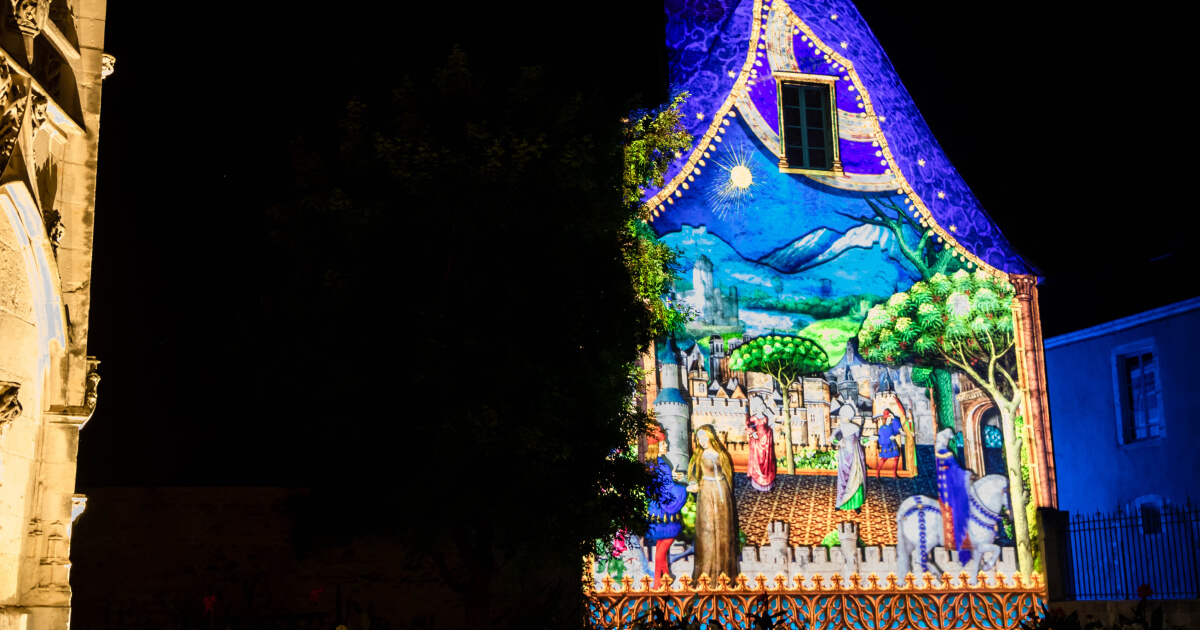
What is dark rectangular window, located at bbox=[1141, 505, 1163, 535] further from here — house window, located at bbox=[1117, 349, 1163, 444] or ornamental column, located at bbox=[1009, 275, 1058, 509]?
ornamental column, located at bbox=[1009, 275, 1058, 509]

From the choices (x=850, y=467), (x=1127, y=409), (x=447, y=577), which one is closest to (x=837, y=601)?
(x=850, y=467)

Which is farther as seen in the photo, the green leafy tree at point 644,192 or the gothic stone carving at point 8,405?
the green leafy tree at point 644,192

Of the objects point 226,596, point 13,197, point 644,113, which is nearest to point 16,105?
point 13,197

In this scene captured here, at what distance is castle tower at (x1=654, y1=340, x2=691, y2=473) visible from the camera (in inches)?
739

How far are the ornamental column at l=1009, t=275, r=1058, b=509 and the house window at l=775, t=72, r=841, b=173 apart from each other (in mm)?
3797

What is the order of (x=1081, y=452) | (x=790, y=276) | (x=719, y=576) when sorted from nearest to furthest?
(x=719, y=576)
(x=790, y=276)
(x=1081, y=452)

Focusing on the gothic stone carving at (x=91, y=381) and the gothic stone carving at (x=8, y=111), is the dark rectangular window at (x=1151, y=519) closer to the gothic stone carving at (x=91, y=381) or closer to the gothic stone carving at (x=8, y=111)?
the gothic stone carving at (x=91, y=381)

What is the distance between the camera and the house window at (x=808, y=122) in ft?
67.6

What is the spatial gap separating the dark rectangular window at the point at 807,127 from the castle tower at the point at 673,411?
13.4 ft

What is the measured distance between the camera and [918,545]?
19.3 metres

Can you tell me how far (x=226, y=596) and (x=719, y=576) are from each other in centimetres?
735

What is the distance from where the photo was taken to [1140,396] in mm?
23922

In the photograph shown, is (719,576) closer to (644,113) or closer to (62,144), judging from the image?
(644,113)

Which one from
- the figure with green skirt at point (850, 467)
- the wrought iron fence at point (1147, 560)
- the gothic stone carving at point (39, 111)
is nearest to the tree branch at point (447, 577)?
the figure with green skirt at point (850, 467)
